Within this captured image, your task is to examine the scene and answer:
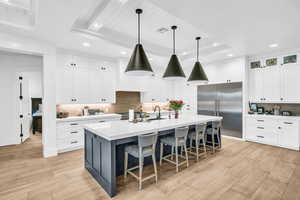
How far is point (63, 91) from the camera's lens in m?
4.11

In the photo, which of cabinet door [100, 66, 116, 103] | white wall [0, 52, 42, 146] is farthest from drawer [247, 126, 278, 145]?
white wall [0, 52, 42, 146]

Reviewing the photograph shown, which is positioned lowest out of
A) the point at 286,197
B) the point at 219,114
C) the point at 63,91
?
the point at 286,197

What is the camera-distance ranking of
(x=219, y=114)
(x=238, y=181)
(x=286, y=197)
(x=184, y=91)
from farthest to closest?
1. (x=184, y=91)
2. (x=219, y=114)
3. (x=238, y=181)
4. (x=286, y=197)

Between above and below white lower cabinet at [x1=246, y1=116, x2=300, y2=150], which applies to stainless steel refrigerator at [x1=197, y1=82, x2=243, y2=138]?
above

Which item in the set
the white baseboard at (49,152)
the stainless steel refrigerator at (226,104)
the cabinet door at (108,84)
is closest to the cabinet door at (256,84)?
the stainless steel refrigerator at (226,104)

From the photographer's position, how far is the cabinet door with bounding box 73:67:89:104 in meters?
4.30

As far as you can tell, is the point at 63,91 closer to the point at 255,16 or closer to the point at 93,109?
the point at 93,109

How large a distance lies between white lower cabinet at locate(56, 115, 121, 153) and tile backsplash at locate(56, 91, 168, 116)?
2.16 ft

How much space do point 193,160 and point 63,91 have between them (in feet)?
12.5

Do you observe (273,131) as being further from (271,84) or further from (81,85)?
(81,85)

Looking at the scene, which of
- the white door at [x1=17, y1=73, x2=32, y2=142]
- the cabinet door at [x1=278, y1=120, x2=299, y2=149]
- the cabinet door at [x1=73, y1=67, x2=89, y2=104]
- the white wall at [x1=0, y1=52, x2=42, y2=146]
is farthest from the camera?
the white door at [x1=17, y1=73, x2=32, y2=142]

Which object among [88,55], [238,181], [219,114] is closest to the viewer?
[238,181]

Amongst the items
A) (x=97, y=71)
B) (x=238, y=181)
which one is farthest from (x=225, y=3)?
(x=97, y=71)

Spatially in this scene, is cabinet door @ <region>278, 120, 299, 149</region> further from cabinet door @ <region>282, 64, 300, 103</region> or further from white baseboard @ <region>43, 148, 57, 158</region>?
white baseboard @ <region>43, 148, 57, 158</region>
